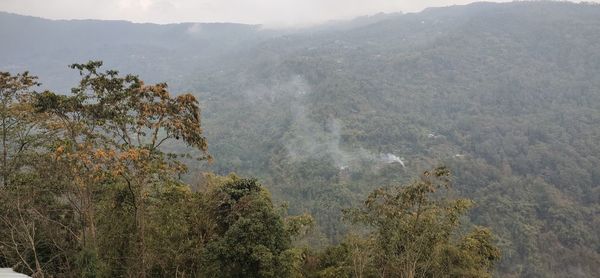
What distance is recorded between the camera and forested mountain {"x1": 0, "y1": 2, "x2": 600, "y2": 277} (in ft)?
195

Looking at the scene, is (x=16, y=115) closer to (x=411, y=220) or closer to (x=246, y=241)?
(x=246, y=241)

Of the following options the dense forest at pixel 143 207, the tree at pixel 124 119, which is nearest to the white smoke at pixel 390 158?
the dense forest at pixel 143 207

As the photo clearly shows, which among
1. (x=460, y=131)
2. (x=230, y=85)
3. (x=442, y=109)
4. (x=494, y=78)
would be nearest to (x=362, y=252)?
(x=460, y=131)

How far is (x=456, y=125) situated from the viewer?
366ft

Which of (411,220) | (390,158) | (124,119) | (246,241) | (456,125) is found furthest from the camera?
(456,125)

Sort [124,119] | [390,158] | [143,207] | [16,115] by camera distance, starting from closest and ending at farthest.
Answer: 1. [124,119]
2. [143,207]
3. [16,115]
4. [390,158]

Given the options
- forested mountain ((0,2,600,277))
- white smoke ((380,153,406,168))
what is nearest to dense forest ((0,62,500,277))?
forested mountain ((0,2,600,277))

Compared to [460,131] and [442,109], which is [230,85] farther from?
[460,131]

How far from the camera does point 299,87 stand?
14088 centimetres

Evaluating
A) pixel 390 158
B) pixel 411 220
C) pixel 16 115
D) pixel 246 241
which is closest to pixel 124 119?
pixel 16 115

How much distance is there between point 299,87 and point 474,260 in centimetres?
12791

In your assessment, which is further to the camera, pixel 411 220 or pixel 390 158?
pixel 390 158

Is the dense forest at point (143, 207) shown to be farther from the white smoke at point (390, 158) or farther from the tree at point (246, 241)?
the white smoke at point (390, 158)

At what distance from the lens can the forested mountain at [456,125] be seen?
195 feet
